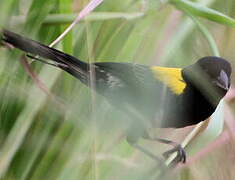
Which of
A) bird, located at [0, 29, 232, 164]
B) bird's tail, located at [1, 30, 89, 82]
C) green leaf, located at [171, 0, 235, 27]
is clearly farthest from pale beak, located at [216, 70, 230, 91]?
bird's tail, located at [1, 30, 89, 82]

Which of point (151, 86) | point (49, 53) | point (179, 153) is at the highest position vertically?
point (49, 53)

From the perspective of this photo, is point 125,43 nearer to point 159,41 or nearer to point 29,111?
point 159,41

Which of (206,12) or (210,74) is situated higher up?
(206,12)

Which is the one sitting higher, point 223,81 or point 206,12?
point 206,12

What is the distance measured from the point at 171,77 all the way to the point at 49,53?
308 millimetres

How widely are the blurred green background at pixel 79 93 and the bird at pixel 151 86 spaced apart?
20 millimetres

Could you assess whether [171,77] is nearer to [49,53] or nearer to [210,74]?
[210,74]

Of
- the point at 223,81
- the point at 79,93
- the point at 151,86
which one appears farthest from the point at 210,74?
the point at 79,93

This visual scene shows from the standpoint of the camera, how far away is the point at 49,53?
31.1 inches

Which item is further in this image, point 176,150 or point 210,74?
point 210,74

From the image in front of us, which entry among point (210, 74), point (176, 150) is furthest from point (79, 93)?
point (210, 74)

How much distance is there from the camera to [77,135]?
78 cm

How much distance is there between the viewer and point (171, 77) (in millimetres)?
994

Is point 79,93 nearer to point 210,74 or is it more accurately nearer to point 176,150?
point 176,150
